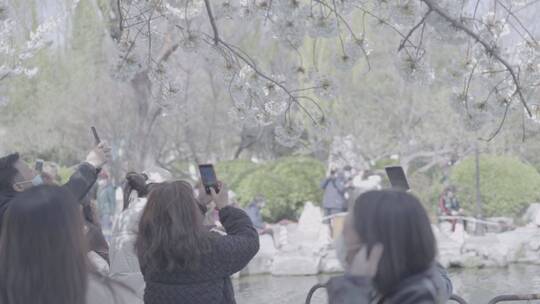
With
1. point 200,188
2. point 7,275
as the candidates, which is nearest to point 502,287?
point 200,188

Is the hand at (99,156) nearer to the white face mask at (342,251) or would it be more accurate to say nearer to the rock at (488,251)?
the white face mask at (342,251)

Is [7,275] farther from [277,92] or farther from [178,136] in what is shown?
[178,136]

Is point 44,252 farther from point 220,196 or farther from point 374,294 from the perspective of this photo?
point 220,196

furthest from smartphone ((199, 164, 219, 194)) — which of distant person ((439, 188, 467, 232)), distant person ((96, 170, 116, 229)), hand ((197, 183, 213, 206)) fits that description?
distant person ((439, 188, 467, 232))

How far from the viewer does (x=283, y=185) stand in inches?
797

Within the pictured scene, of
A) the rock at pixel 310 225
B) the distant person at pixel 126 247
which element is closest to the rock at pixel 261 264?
the rock at pixel 310 225

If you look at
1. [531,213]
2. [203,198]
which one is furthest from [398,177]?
[531,213]

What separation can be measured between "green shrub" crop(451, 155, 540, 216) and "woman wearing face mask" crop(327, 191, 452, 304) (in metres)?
16.9

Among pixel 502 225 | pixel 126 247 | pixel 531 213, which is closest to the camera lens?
pixel 126 247

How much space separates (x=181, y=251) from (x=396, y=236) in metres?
1.44

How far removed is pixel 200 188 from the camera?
429cm

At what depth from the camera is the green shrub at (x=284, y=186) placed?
65.4 feet

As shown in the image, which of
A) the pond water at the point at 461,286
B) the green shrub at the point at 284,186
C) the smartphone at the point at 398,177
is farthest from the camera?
the green shrub at the point at 284,186

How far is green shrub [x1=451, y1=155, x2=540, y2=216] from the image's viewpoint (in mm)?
18938
